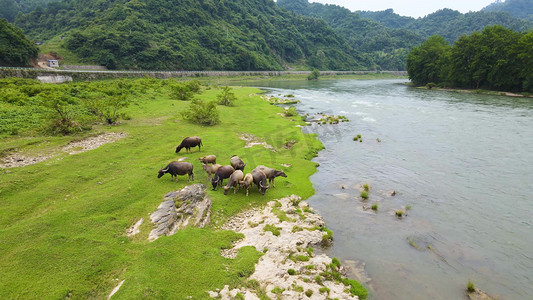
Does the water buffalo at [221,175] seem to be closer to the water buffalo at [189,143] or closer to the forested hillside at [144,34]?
the water buffalo at [189,143]

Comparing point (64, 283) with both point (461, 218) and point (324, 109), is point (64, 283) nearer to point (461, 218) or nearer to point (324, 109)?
point (461, 218)

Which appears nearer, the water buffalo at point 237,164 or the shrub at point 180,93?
the water buffalo at point 237,164

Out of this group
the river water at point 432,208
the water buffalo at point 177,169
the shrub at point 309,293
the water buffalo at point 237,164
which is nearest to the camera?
the shrub at point 309,293

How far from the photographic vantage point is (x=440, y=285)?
11.1 metres

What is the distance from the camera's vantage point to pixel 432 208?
1722 cm

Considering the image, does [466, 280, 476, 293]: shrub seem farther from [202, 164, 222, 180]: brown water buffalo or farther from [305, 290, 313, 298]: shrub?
[202, 164, 222, 180]: brown water buffalo

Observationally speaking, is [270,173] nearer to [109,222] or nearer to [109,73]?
[109,222]

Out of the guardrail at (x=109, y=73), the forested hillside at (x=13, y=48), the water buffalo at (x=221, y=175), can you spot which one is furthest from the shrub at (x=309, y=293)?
the forested hillside at (x=13, y=48)

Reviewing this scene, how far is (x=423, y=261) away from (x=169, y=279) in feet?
36.9

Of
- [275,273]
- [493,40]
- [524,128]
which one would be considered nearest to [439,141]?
[524,128]

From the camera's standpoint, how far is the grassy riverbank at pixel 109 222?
8.98 m

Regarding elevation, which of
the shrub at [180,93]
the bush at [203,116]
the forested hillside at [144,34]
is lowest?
the bush at [203,116]

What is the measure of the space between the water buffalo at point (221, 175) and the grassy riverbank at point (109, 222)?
119 centimetres

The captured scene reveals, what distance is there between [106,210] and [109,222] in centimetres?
124
